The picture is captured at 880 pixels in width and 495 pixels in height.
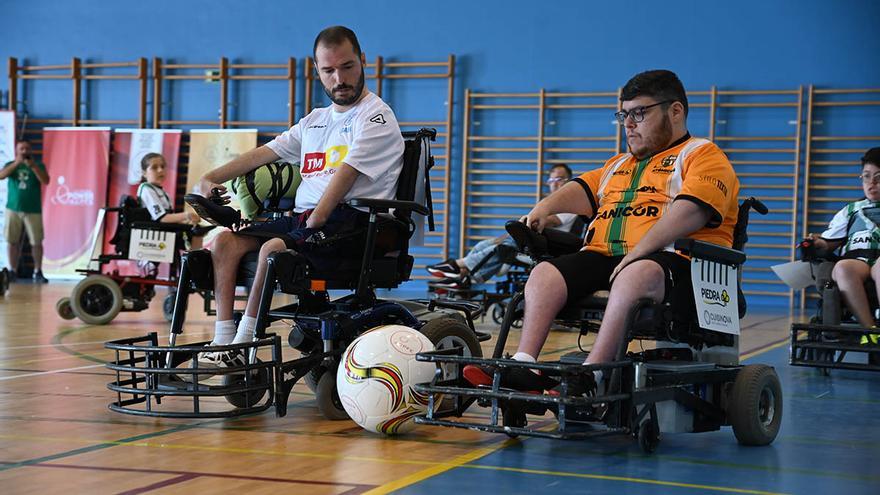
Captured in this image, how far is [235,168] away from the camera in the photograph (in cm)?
397

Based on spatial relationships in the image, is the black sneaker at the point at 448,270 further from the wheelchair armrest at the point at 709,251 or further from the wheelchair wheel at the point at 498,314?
the wheelchair armrest at the point at 709,251

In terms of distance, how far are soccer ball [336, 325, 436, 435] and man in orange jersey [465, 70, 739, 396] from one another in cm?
27

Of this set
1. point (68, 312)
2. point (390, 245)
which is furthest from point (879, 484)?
point (68, 312)

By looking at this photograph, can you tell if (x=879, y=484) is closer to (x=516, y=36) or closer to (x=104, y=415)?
(x=104, y=415)

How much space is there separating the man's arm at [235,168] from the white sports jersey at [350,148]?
0.05m

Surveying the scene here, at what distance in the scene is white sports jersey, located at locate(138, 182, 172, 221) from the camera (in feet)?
25.1

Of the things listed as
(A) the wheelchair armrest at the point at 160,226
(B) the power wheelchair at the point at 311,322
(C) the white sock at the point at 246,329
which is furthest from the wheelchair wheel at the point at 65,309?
(C) the white sock at the point at 246,329

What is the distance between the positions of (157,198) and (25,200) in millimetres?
5391

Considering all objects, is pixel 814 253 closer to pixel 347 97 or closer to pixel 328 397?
pixel 347 97

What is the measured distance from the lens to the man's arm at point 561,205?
11.2ft

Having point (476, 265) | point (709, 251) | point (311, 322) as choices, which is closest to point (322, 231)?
point (311, 322)

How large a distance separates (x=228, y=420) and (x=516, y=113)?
9.21 metres

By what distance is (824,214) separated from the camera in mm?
11266

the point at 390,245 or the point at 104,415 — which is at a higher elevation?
the point at 390,245
